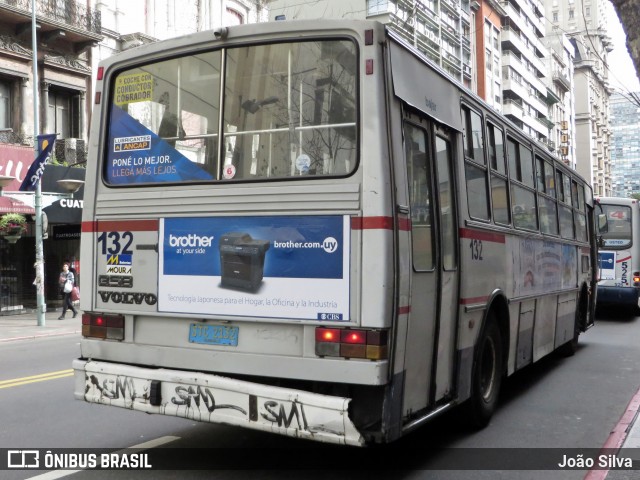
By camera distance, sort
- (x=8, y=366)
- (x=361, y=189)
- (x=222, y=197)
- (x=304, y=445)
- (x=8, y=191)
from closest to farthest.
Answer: (x=361, y=189) → (x=222, y=197) → (x=304, y=445) → (x=8, y=366) → (x=8, y=191)

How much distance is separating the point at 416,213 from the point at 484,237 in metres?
1.61

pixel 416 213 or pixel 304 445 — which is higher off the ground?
pixel 416 213

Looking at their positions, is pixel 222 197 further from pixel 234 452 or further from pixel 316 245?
pixel 234 452

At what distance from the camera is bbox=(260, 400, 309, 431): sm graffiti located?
14.4ft

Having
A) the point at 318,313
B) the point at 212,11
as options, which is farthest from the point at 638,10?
the point at 212,11

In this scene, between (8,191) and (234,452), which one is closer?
(234,452)

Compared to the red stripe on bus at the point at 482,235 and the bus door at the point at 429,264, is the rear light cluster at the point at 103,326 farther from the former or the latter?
the red stripe on bus at the point at 482,235

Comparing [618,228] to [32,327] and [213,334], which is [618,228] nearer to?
[32,327]

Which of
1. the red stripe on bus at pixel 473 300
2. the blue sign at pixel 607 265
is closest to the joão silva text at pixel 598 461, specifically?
the red stripe on bus at pixel 473 300

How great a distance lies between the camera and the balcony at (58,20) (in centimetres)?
2144

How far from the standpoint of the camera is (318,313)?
15.0 feet

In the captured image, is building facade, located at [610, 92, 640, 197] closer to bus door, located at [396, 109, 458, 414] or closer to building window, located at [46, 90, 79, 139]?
bus door, located at [396, 109, 458, 414]

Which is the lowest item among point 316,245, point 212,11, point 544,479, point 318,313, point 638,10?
point 544,479

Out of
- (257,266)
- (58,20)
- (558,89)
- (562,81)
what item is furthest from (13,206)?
(558,89)
